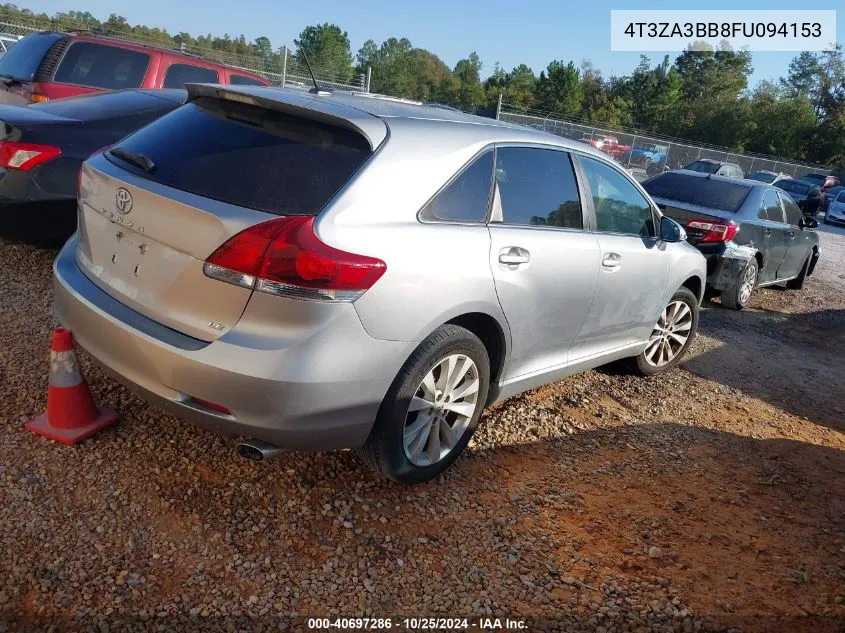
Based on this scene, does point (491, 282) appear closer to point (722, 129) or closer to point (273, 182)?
point (273, 182)

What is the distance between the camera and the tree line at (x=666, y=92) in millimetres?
52812

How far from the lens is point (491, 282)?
310 cm

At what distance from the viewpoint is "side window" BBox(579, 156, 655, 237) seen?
4082 millimetres

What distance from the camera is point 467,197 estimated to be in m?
3.10

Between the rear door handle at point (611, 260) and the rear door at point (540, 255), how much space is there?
10 centimetres

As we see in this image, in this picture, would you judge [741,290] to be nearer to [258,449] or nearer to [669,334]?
[669,334]

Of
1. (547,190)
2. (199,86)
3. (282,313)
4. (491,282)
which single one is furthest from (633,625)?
(199,86)

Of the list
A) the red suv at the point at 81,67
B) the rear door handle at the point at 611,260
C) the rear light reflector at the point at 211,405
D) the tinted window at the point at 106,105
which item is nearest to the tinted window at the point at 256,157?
the rear light reflector at the point at 211,405

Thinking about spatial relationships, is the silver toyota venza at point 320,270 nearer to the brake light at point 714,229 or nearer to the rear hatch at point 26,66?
the brake light at point 714,229

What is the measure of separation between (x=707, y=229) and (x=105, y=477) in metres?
6.71

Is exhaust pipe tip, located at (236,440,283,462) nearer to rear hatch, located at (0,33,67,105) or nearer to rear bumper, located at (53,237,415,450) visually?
rear bumper, located at (53,237,415,450)

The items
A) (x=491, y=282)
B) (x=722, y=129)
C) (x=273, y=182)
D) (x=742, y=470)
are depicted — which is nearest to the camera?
(x=273, y=182)

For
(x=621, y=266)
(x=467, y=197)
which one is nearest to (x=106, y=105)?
(x=467, y=197)

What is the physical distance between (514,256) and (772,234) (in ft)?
21.6
